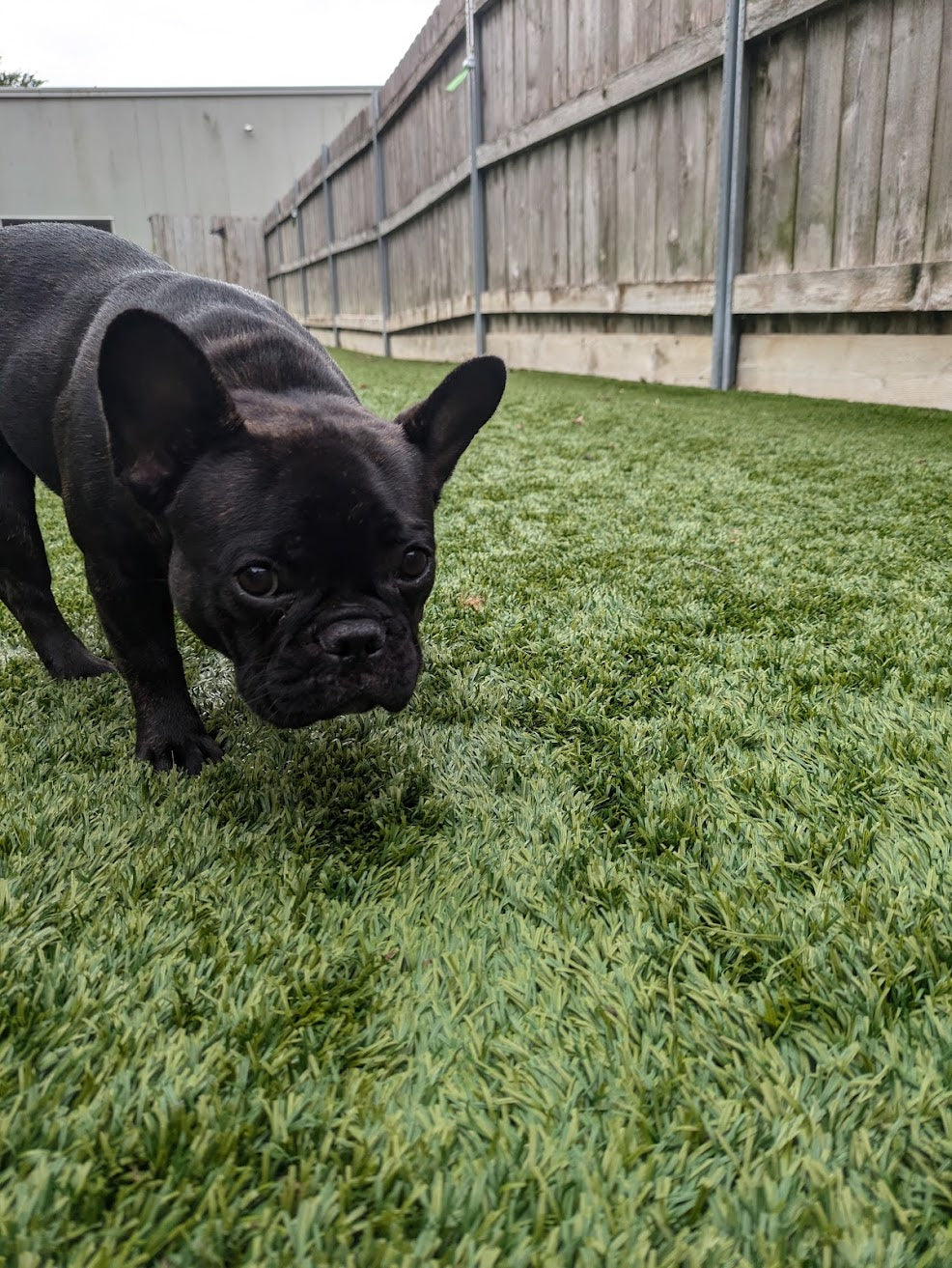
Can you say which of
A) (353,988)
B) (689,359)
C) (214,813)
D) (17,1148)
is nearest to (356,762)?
(214,813)

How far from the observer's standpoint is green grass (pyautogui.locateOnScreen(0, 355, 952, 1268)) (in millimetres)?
877

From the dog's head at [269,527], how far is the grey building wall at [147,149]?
27232mm

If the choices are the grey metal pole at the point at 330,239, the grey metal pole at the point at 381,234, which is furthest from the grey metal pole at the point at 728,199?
the grey metal pole at the point at 330,239

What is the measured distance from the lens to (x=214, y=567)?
1.80 meters

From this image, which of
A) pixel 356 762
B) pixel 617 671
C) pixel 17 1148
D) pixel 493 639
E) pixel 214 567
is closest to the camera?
pixel 17 1148

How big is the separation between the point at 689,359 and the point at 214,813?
245 inches

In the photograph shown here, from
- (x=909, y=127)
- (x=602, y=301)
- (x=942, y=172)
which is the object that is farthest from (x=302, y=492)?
(x=602, y=301)

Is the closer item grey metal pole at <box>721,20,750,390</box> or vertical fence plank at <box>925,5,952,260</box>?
vertical fence plank at <box>925,5,952,260</box>

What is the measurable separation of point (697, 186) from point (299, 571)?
5936 mm

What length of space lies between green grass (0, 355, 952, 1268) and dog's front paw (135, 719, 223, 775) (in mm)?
63

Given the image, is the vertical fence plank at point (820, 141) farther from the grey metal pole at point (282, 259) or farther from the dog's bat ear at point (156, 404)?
the grey metal pole at point (282, 259)

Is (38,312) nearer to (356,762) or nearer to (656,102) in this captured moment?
(356,762)

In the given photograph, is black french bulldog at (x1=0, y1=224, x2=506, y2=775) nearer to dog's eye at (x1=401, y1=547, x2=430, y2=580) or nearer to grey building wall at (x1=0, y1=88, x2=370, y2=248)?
dog's eye at (x1=401, y1=547, x2=430, y2=580)

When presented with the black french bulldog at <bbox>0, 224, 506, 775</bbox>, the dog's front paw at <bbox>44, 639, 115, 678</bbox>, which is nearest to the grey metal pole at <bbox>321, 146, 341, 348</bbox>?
the black french bulldog at <bbox>0, 224, 506, 775</bbox>
